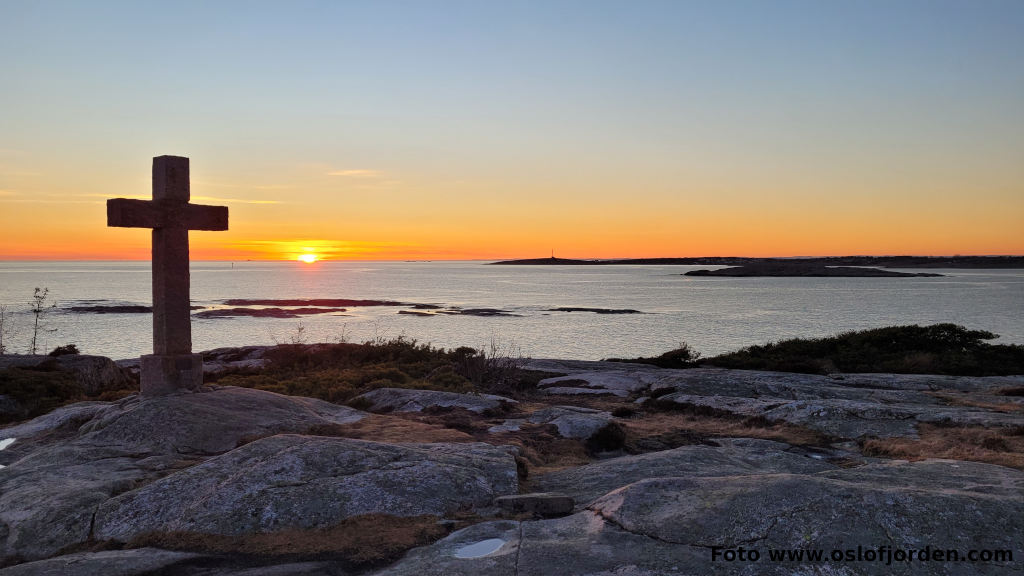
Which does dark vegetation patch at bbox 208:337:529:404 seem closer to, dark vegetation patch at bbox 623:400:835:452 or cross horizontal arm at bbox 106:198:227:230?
dark vegetation patch at bbox 623:400:835:452

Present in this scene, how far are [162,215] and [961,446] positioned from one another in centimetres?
1545

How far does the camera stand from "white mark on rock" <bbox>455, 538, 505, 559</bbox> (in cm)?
631

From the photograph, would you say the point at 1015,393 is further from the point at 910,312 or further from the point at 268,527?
the point at 910,312

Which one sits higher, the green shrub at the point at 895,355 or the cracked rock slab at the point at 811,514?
the cracked rock slab at the point at 811,514

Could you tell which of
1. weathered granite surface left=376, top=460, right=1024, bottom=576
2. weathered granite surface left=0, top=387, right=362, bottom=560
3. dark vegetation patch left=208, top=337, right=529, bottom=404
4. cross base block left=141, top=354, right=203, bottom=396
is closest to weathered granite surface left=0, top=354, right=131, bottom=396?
dark vegetation patch left=208, top=337, right=529, bottom=404

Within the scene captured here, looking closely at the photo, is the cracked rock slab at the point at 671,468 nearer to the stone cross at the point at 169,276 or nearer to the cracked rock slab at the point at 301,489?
the cracked rock slab at the point at 301,489

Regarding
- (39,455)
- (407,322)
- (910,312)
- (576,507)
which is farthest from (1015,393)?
(910,312)

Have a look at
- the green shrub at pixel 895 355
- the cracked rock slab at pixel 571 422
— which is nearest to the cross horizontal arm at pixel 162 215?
the cracked rock slab at pixel 571 422

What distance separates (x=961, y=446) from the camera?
11.9 metres

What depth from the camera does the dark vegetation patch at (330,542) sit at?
6617mm

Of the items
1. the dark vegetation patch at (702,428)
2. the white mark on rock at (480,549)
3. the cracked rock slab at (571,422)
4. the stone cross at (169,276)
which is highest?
the stone cross at (169,276)

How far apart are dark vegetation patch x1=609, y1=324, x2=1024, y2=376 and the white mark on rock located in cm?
2302

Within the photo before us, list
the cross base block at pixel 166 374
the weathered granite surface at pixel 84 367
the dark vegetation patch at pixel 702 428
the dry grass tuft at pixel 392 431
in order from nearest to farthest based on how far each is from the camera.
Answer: the dry grass tuft at pixel 392 431 < the cross base block at pixel 166 374 < the dark vegetation patch at pixel 702 428 < the weathered granite surface at pixel 84 367

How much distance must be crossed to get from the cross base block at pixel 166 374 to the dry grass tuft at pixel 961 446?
12867mm
